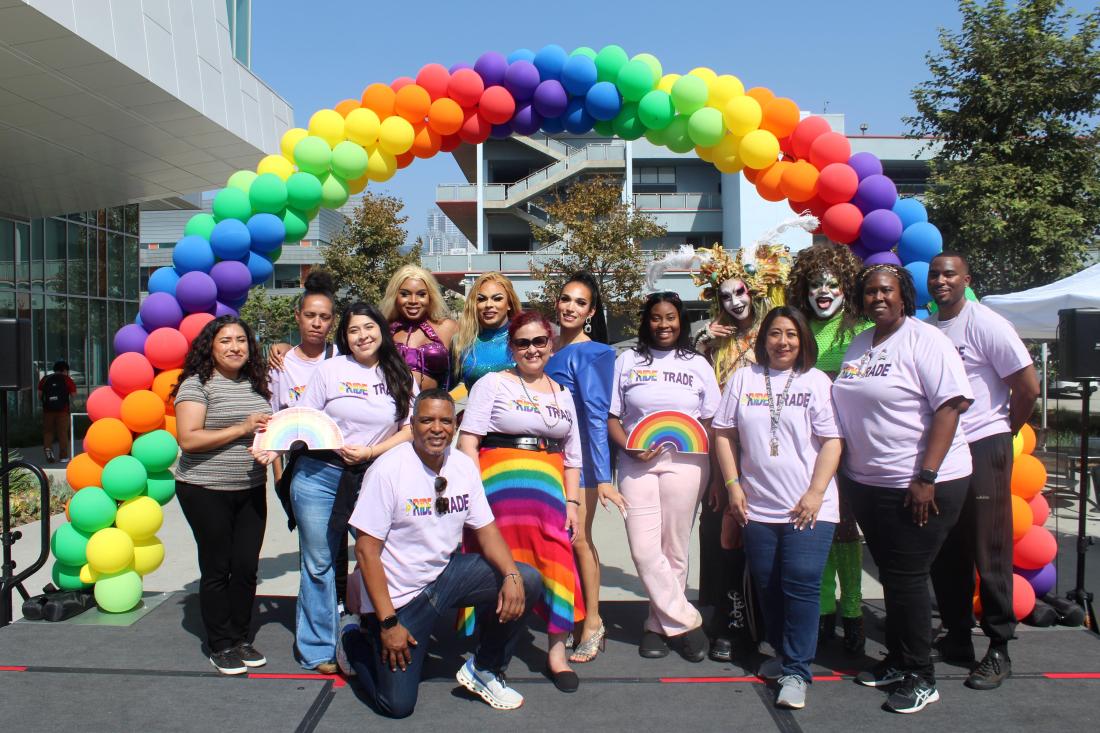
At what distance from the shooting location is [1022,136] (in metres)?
11.9

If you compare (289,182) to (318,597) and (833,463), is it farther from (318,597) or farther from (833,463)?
(833,463)

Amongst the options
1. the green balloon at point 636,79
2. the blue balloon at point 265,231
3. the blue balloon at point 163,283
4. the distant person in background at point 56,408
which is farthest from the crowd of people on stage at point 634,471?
the distant person in background at point 56,408

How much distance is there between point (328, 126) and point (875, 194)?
139 inches

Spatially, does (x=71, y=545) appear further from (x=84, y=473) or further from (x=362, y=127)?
(x=362, y=127)

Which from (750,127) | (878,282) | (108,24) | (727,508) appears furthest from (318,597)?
(108,24)

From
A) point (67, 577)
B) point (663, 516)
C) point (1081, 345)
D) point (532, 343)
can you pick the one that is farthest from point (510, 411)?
point (1081, 345)

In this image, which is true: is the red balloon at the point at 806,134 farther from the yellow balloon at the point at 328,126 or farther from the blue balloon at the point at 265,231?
the blue balloon at the point at 265,231

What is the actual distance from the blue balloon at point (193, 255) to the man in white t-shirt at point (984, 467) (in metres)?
4.23

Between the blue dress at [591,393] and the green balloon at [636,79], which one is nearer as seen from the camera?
the blue dress at [591,393]

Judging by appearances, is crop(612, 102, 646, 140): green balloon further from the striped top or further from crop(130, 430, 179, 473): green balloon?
crop(130, 430, 179, 473): green balloon

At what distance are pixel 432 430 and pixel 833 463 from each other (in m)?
1.77

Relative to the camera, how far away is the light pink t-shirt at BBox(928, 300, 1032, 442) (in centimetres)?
418

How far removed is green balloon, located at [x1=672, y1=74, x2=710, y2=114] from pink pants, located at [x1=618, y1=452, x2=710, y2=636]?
2.44m

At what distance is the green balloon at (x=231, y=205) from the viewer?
5.48m
